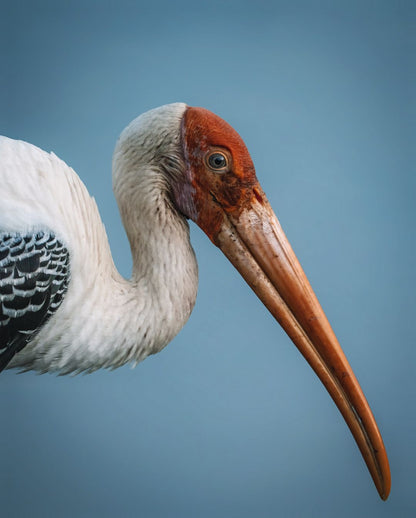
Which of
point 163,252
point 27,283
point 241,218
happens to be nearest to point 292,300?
point 241,218

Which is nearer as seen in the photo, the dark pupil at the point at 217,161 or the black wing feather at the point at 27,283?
the black wing feather at the point at 27,283

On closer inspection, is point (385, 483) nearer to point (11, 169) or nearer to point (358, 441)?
point (358, 441)

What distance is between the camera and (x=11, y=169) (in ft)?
5.16

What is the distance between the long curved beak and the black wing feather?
46 centimetres

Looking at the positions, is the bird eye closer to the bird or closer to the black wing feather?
the bird

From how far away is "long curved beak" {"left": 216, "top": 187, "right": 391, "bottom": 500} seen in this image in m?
1.67

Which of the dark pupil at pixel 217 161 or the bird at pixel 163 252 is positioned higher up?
the dark pupil at pixel 217 161

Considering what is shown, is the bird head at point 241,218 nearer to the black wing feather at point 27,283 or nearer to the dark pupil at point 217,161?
the dark pupil at point 217,161

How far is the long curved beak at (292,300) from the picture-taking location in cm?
167

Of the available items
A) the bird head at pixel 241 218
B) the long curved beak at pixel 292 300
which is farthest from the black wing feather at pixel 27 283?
the long curved beak at pixel 292 300

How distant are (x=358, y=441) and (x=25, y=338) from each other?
0.95 meters

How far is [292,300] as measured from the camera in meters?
1.67

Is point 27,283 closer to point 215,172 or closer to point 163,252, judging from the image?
point 163,252

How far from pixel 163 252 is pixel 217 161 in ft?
0.95
